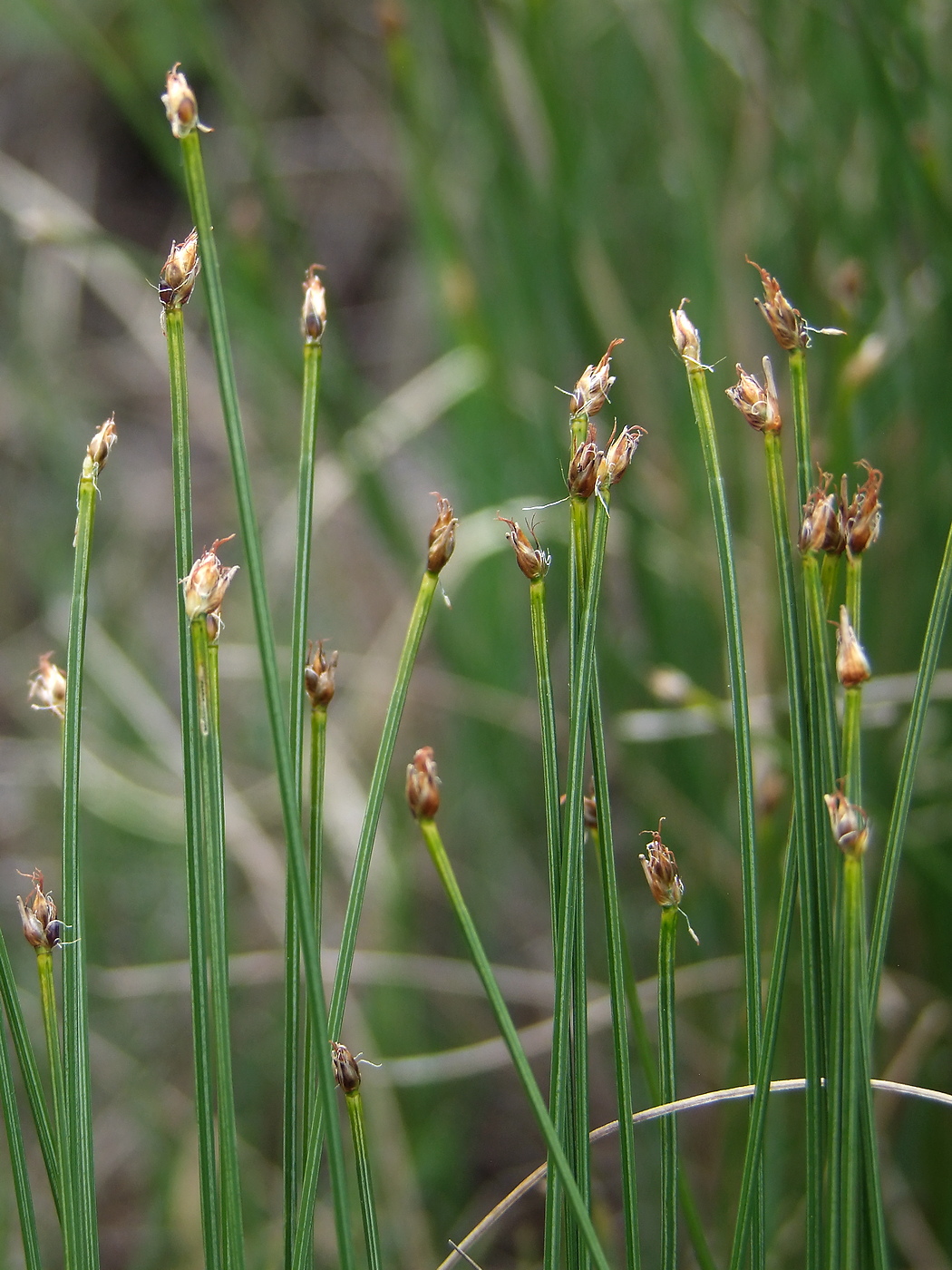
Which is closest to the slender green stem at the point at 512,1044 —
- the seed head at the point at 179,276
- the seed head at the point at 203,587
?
the seed head at the point at 203,587

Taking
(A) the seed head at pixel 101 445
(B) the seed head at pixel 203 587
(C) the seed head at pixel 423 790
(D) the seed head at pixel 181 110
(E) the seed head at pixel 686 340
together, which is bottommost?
(C) the seed head at pixel 423 790

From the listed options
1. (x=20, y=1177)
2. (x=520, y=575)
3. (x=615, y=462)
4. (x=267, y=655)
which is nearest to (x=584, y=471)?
(x=615, y=462)

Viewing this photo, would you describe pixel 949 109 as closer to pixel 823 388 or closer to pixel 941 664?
pixel 823 388

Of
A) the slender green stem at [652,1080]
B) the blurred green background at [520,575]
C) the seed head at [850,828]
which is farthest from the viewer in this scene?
the blurred green background at [520,575]

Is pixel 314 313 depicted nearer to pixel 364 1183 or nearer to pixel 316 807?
pixel 316 807

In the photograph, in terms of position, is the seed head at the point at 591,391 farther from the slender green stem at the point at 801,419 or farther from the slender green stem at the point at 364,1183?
the slender green stem at the point at 364,1183

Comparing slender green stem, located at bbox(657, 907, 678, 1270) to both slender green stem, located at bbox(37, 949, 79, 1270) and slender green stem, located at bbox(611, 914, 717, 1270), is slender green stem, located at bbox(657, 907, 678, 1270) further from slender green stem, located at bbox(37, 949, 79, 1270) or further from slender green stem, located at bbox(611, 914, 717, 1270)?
slender green stem, located at bbox(37, 949, 79, 1270)

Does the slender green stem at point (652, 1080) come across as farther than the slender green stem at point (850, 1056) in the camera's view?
Yes

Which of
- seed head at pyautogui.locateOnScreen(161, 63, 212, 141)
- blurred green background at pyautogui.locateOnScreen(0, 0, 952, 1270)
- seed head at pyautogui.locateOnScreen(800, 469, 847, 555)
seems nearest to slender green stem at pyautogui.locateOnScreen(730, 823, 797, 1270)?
seed head at pyautogui.locateOnScreen(800, 469, 847, 555)
